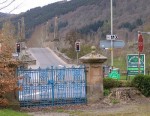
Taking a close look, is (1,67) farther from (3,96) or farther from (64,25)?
(64,25)

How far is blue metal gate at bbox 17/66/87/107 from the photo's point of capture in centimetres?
1836

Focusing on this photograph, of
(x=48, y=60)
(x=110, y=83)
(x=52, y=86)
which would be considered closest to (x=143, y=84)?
(x=110, y=83)

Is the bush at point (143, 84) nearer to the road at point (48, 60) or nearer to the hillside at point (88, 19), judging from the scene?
the road at point (48, 60)

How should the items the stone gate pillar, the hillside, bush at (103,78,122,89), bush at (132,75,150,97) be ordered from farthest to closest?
the hillside
bush at (103,78,122,89)
bush at (132,75,150,97)
the stone gate pillar

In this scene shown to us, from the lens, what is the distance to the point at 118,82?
65.3 ft

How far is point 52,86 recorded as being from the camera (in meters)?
18.4

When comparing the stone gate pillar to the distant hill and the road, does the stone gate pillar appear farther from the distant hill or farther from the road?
the distant hill

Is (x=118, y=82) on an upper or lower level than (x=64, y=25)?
lower

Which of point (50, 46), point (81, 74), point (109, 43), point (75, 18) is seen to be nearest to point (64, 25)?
point (75, 18)

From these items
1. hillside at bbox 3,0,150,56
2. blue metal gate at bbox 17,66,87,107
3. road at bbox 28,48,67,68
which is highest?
hillside at bbox 3,0,150,56

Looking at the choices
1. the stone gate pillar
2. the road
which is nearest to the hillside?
the road

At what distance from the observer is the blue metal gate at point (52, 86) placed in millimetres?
18359

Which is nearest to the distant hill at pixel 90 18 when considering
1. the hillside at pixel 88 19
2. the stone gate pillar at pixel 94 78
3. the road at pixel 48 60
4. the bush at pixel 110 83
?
the hillside at pixel 88 19

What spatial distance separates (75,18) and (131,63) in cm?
12072
